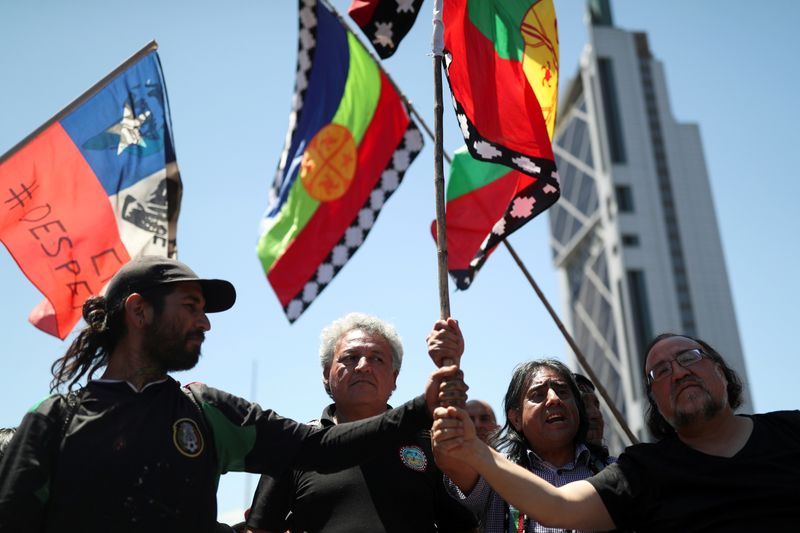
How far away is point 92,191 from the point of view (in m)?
5.82

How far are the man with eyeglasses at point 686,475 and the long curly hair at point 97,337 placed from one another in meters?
1.10

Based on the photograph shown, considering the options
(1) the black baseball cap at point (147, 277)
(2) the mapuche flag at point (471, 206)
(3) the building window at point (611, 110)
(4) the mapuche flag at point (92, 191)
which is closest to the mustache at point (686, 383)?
(1) the black baseball cap at point (147, 277)

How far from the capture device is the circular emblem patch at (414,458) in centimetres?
370

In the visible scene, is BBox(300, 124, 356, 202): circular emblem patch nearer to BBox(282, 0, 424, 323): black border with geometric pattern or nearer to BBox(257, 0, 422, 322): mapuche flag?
BBox(257, 0, 422, 322): mapuche flag

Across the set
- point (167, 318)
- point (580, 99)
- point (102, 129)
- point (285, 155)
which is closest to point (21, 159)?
point (102, 129)

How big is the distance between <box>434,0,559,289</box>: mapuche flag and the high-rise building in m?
60.1

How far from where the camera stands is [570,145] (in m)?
83.1

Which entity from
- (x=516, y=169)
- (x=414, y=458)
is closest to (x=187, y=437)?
(x=414, y=458)

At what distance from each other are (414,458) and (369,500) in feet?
1.00

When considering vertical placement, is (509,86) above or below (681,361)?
above

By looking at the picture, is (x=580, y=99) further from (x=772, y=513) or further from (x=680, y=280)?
(x=772, y=513)

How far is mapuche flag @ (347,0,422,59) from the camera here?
4.79 metres

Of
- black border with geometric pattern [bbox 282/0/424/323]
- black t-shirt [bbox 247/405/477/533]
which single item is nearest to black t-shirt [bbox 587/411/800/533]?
black t-shirt [bbox 247/405/477/533]

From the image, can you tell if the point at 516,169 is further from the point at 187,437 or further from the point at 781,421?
the point at 187,437
